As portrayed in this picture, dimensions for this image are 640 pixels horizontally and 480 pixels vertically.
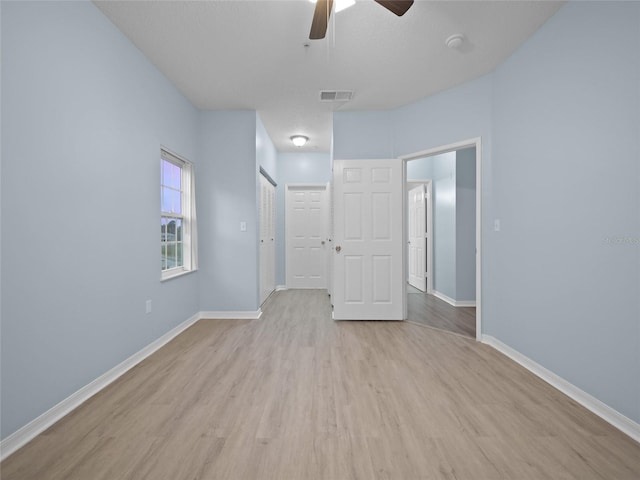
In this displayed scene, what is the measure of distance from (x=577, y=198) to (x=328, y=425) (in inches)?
85.9

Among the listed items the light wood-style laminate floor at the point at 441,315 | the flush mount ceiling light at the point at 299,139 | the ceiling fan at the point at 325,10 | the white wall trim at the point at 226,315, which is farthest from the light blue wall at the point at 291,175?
the ceiling fan at the point at 325,10

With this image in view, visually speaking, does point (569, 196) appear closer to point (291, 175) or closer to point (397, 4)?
point (397, 4)

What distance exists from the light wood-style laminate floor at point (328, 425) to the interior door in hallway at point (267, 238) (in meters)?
2.11

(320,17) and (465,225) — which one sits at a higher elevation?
(320,17)

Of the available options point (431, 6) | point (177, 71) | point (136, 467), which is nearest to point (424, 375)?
point (136, 467)

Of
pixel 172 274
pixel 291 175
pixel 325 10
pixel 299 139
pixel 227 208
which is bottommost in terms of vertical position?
pixel 172 274

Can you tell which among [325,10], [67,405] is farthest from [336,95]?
[67,405]

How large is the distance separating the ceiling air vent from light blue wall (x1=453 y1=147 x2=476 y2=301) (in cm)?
220

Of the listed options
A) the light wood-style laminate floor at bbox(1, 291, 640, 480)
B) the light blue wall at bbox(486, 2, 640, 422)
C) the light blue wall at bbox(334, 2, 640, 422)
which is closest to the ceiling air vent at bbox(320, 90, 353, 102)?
the light blue wall at bbox(334, 2, 640, 422)

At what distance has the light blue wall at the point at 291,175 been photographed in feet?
20.2

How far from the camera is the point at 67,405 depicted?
74.3 inches

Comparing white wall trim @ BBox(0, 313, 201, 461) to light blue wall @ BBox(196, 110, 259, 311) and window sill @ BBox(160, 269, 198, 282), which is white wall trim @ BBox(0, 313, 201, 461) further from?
light blue wall @ BBox(196, 110, 259, 311)

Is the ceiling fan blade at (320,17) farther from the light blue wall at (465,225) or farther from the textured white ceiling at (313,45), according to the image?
the light blue wall at (465,225)

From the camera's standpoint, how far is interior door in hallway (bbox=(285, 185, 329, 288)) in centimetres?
621
